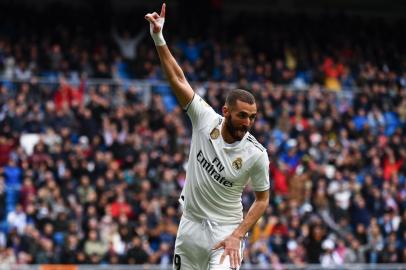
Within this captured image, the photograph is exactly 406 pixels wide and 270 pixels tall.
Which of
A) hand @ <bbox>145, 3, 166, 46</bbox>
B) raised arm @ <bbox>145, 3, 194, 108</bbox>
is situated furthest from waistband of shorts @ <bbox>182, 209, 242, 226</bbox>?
hand @ <bbox>145, 3, 166, 46</bbox>

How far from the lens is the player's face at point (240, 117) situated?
788 cm

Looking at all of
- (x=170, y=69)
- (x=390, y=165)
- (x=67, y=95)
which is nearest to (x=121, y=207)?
(x=67, y=95)

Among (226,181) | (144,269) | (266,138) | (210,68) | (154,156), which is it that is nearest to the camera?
(226,181)

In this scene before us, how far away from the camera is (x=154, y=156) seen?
2048 cm

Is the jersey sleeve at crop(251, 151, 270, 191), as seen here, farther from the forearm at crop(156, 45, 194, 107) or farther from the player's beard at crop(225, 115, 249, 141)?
the forearm at crop(156, 45, 194, 107)

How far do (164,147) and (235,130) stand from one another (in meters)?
13.0

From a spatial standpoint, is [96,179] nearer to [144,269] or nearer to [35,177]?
[35,177]

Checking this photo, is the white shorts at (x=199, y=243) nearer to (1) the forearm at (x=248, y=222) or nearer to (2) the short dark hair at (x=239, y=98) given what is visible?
(1) the forearm at (x=248, y=222)

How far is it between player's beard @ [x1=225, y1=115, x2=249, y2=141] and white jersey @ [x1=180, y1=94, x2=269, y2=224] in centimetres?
11

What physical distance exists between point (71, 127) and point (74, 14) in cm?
570

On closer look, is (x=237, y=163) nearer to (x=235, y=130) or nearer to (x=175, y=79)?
(x=235, y=130)

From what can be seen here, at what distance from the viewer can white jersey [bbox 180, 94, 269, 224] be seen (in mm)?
8180

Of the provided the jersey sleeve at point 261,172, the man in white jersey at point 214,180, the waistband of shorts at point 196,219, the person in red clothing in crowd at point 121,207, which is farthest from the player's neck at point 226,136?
the person in red clothing in crowd at point 121,207

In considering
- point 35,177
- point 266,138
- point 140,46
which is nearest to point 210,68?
point 140,46
